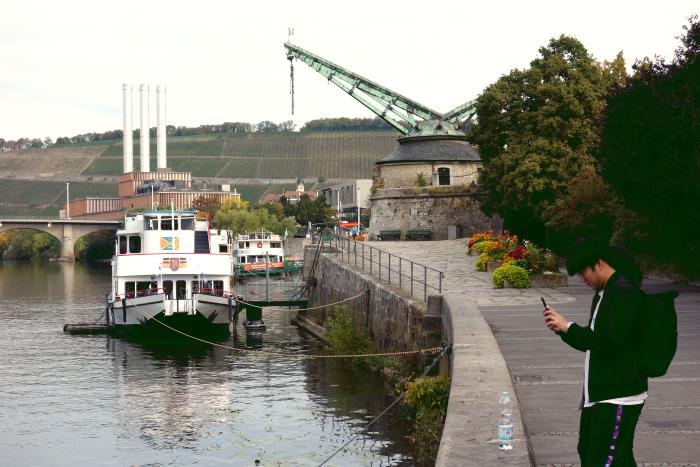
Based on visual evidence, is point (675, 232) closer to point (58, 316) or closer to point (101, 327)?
point (101, 327)

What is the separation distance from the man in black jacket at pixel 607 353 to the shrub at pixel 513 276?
23071 millimetres

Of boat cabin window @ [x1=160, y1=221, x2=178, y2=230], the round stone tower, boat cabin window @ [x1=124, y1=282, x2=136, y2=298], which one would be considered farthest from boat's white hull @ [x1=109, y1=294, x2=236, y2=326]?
the round stone tower

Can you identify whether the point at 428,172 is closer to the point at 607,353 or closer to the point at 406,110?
the point at 406,110

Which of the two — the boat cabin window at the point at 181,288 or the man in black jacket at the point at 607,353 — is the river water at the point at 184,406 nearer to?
the boat cabin window at the point at 181,288

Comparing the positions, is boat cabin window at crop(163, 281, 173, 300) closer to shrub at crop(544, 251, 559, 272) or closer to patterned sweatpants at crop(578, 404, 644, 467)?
shrub at crop(544, 251, 559, 272)

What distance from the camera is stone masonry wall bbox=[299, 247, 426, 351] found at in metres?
24.3

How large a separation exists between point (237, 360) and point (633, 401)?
27.2m

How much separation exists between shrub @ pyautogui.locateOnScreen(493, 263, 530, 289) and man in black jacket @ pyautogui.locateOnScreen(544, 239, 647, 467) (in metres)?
23.1

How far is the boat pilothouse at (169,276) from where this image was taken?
39.5m

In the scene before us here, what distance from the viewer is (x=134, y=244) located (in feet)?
142

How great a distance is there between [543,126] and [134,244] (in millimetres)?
19883

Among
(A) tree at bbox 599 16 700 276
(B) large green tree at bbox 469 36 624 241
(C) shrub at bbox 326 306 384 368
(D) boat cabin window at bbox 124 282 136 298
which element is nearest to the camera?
(A) tree at bbox 599 16 700 276

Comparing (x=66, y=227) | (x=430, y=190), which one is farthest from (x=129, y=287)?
(x=66, y=227)

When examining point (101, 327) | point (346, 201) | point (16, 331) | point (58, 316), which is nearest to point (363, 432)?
point (101, 327)
